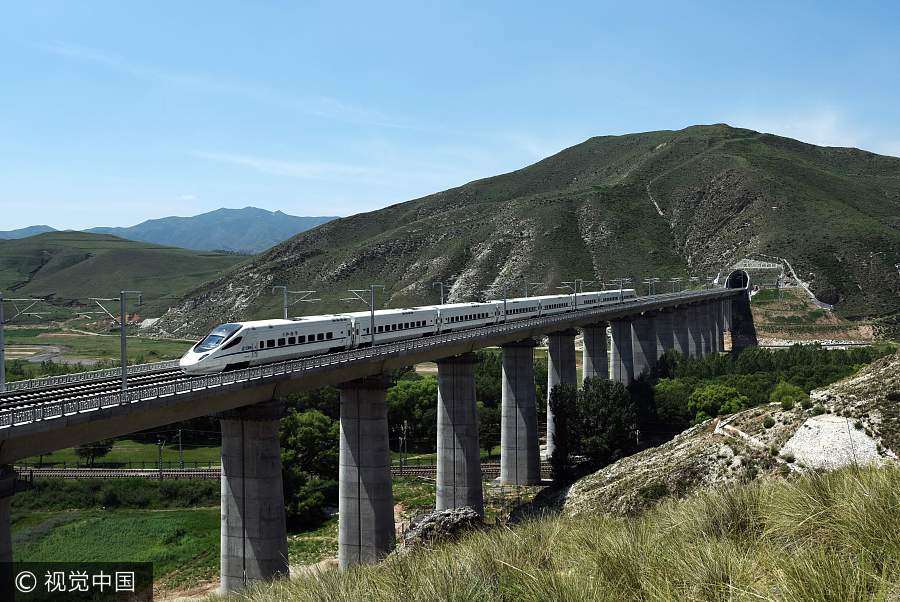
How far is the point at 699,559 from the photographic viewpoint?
12.0 meters

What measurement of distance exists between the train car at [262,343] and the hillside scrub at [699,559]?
64.9 feet

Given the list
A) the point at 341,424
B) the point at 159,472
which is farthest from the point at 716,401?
the point at 159,472

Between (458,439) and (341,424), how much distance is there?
14.0 m

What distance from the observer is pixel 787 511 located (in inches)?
573

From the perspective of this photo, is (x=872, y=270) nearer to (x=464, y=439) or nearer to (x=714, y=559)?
(x=464, y=439)

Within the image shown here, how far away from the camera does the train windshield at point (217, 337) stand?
34938 millimetres

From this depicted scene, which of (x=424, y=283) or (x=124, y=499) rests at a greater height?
(x=424, y=283)

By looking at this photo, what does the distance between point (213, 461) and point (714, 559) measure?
75.9m

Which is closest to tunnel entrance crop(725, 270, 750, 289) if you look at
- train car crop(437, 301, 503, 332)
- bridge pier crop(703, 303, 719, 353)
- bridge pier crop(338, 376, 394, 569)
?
bridge pier crop(703, 303, 719, 353)

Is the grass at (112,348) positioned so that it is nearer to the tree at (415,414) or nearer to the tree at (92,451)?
the tree at (92,451)

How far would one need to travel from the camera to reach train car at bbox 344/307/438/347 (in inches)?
1841

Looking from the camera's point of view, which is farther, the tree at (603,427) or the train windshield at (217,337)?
the tree at (603,427)

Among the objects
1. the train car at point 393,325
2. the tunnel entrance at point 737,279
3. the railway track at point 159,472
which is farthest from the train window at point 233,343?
the tunnel entrance at point 737,279

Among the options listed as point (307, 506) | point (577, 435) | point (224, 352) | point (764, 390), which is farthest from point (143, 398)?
point (764, 390)
